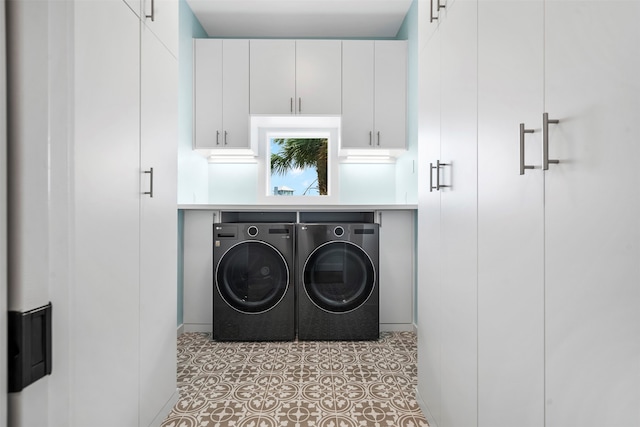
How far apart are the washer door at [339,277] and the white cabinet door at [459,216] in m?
1.17

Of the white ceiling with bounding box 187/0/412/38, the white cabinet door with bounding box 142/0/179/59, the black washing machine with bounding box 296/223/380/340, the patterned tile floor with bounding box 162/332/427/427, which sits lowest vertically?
the patterned tile floor with bounding box 162/332/427/427

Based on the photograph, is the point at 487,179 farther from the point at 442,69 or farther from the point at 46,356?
the point at 46,356

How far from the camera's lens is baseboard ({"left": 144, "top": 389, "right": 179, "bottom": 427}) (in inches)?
61.1

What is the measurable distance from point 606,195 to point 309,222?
2252 millimetres

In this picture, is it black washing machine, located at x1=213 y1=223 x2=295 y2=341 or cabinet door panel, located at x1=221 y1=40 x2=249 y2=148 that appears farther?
cabinet door panel, located at x1=221 y1=40 x2=249 y2=148

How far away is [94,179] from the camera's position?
42.7 inches

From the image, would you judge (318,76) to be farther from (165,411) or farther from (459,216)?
(165,411)

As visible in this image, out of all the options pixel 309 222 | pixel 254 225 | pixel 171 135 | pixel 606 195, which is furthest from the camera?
pixel 309 222

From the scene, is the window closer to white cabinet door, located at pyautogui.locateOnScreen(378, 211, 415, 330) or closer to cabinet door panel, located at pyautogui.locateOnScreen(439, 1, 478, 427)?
white cabinet door, located at pyautogui.locateOnScreen(378, 211, 415, 330)

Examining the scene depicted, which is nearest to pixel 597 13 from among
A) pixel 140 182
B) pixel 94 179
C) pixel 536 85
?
pixel 536 85

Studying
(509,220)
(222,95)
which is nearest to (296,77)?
(222,95)

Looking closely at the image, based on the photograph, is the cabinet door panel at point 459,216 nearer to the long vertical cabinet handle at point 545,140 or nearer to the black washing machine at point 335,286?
the long vertical cabinet handle at point 545,140

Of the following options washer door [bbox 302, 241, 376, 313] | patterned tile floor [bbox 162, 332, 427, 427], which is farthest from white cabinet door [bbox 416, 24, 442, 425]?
washer door [bbox 302, 241, 376, 313]

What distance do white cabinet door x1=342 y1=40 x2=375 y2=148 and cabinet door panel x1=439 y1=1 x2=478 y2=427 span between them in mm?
1640
